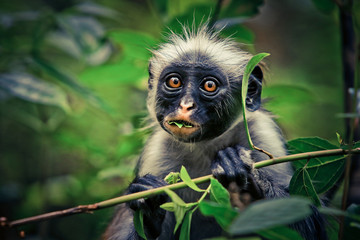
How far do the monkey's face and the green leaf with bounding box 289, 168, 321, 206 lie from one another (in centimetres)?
94

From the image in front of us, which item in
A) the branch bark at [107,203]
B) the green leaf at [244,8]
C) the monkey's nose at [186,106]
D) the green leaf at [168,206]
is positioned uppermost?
the green leaf at [244,8]

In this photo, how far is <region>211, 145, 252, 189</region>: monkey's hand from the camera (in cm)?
224

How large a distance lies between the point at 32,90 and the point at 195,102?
148 centimetres

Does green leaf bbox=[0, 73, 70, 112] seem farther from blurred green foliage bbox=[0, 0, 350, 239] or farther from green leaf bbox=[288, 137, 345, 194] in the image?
green leaf bbox=[288, 137, 345, 194]

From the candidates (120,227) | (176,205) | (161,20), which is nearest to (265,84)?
(161,20)

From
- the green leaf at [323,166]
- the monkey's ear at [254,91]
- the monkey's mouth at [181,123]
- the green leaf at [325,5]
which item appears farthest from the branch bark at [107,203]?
the green leaf at [325,5]

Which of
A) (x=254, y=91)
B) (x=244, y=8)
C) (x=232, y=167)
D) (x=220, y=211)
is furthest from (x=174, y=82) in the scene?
(x=220, y=211)

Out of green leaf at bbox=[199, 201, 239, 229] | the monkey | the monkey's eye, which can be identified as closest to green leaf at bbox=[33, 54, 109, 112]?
the monkey

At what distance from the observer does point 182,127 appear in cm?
266

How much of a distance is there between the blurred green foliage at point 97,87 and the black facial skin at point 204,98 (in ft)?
1.87

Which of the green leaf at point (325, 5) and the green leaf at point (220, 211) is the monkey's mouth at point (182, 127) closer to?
the green leaf at point (220, 211)

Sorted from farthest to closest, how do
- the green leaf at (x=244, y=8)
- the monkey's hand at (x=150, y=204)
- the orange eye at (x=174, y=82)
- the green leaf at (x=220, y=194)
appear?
the green leaf at (x=244, y=8), the orange eye at (x=174, y=82), the monkey's hand at (x=150, y=204), the green leaf at (x=220, y=194)

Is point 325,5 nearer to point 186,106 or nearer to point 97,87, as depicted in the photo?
point 186,106

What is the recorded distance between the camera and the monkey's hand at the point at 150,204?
2426mm
